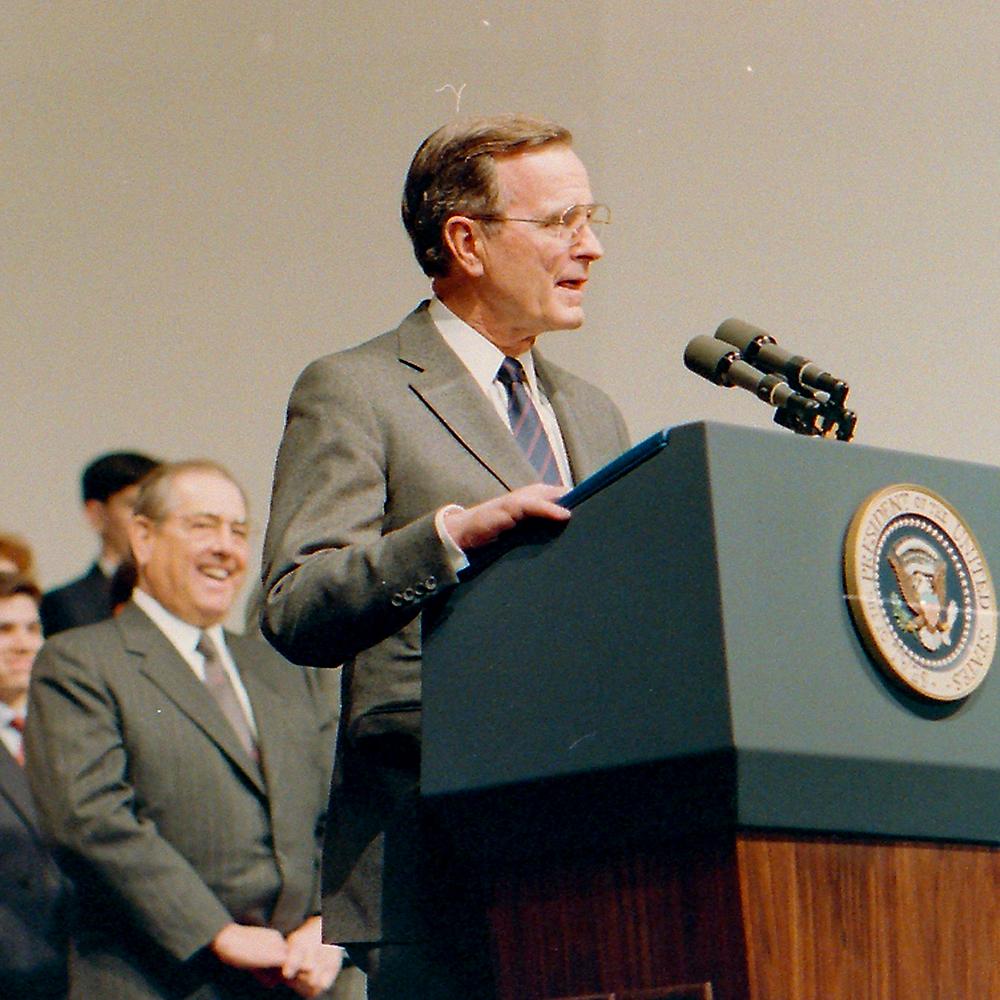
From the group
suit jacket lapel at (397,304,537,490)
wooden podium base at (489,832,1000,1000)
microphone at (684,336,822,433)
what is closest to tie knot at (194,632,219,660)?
suit jacket lapel at (397,304,537,490)

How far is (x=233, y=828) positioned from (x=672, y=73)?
183cm

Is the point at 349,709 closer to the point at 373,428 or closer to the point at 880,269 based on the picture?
the point at 373,428

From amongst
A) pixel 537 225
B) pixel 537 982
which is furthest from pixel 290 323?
pixel 537 982

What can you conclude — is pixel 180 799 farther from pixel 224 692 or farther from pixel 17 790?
pixel 17 790

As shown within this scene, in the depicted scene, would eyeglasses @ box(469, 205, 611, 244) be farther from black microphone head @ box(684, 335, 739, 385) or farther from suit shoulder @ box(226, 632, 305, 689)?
suit shoulder @ box(226, 632, 305, 689)

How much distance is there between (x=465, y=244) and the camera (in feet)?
5.76

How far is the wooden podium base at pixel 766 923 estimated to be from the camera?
1.12 meters

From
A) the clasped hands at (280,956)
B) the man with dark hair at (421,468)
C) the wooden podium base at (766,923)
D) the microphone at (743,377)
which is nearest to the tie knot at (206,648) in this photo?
the clasped hands at (280,956)

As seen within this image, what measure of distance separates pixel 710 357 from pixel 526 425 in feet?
0.73

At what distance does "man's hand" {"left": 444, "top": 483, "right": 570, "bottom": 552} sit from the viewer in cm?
128

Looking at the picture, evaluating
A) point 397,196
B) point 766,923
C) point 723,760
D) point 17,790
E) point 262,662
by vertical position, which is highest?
point 397,196

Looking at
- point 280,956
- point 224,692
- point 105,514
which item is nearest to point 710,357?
point 280,956

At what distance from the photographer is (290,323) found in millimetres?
3580

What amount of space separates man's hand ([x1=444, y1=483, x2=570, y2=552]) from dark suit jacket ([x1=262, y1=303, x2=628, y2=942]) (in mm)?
33
